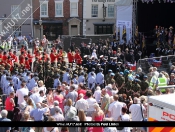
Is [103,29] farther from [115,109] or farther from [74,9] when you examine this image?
[115,109]

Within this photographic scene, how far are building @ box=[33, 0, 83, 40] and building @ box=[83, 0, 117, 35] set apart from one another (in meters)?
0.67

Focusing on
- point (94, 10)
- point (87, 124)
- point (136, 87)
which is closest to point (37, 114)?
point (136, 87)

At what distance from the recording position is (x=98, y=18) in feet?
123

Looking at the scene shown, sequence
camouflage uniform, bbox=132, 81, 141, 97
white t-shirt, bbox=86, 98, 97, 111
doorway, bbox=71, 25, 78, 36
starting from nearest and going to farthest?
white t-shirt, bbox=86, 98, 97, 111
camouflage uniform, bbox=132, 81, 141, 97
doorway, bbox=71, 25, 78, 36

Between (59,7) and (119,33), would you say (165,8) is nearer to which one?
(119,33)

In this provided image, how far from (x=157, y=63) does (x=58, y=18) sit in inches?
984

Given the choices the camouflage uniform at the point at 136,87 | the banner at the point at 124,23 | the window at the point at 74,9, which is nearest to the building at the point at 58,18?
the window at the point at 74,9

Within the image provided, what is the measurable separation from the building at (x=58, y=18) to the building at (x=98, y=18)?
0.67m

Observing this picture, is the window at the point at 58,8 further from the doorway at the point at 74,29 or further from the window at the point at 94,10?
the window at the point at 94,10

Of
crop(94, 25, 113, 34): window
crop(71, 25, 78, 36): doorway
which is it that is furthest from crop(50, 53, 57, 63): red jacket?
crop(71, 25, 78, 36): doorway

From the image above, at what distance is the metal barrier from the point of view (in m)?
13.9

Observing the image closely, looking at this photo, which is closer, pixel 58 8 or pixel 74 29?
pixel 58 8

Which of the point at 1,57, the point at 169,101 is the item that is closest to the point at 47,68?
the point at 1,57

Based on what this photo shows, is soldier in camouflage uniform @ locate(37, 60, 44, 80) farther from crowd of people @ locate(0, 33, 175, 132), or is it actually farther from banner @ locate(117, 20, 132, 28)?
banner @ locate(117, 20, 132, 28)
